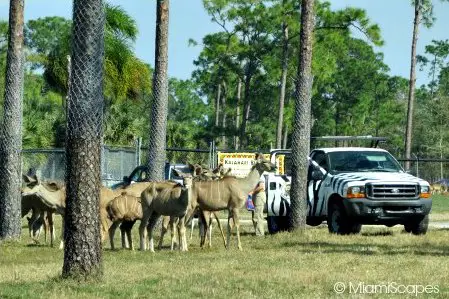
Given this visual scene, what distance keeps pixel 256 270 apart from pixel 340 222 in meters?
9.05

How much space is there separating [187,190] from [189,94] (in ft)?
311

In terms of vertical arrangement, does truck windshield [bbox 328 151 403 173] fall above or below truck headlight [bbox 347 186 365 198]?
above

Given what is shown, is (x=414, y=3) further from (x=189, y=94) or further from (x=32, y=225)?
(x=189, y=94)

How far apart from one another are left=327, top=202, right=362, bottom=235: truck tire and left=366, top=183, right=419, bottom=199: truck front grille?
31.8 inches

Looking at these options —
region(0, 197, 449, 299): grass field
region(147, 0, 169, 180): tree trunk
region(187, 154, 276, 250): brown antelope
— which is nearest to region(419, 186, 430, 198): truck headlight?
region(0, 197, 449, 299): grass field

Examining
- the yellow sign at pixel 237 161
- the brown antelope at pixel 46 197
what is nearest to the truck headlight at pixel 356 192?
the brown antelope at pixel 46 197

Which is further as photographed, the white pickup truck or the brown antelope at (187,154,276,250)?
the white pickup truck

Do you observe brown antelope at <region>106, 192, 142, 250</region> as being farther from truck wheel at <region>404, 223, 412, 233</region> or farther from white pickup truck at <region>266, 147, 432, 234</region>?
truck wheel at <region>404, 223, 412, 233</region>

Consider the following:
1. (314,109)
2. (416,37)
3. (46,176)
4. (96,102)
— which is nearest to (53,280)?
(96,102)

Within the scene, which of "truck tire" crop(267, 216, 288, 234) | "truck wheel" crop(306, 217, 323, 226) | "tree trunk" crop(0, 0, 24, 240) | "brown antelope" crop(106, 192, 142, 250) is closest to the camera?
"brown antelope" crop(106, 192, 142, 250)

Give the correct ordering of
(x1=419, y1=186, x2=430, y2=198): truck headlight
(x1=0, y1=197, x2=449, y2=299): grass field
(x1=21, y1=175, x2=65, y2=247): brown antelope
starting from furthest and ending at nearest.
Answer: (x1=419, y1=186, x2=430, y2=198): truck headlight → (x1=21, y1=175, x2=65, y2=247): brown antelope → (x1=0, y1=197, x2=449, y2=299): grass field

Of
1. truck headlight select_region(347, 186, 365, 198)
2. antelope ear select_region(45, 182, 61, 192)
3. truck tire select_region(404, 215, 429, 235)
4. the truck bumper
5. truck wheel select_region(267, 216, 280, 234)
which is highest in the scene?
truck headlight select_region(347, 186, 365, 198)

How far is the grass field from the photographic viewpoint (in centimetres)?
1393

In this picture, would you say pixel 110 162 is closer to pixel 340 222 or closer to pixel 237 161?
pixel 237 161
